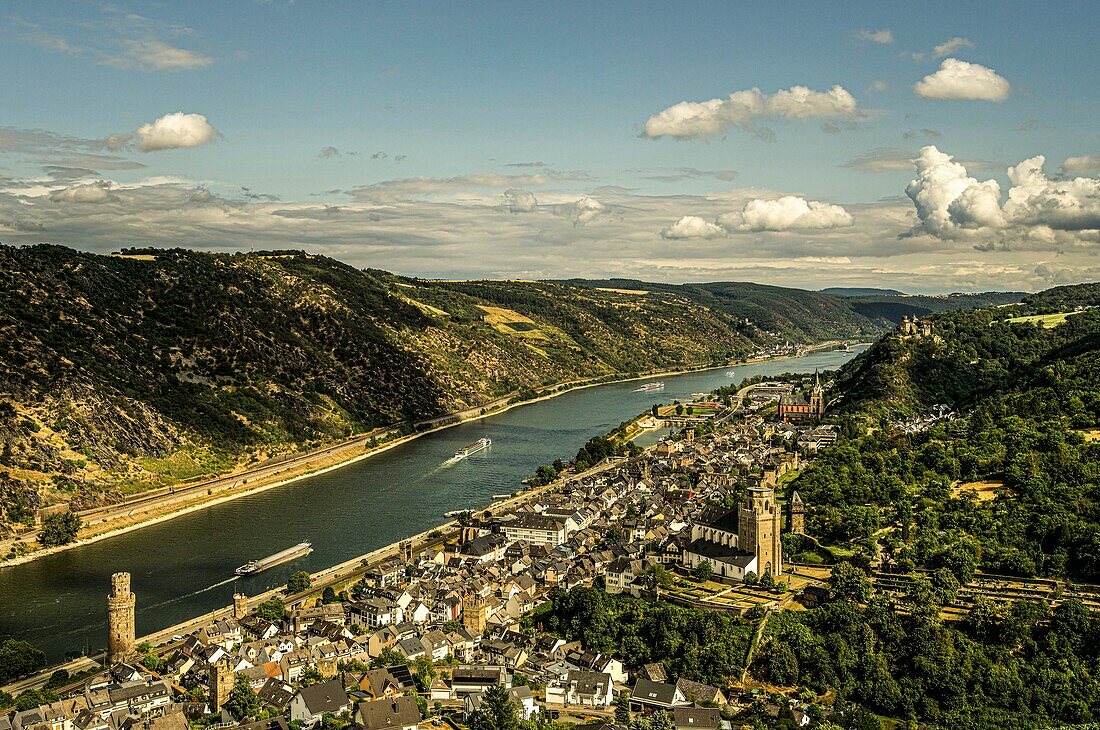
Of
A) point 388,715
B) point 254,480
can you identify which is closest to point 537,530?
point 388,715

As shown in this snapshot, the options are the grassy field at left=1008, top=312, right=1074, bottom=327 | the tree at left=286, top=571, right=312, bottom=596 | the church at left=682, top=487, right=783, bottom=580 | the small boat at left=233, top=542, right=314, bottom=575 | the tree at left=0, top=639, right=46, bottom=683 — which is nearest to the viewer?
the tree at left=0, top=639, right=46, bottom=683

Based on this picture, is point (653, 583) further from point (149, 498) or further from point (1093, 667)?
point (149, 498)

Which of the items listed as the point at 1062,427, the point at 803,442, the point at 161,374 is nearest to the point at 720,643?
the point at 1062,427

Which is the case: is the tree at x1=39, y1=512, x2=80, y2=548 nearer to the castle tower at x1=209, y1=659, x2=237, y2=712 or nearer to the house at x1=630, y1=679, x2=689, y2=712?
the castle tower at x1=209, y1=659, x2=237, y2=712

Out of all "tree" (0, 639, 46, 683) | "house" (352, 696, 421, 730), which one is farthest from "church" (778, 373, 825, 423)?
"tree" (0, 639, 46, 683)

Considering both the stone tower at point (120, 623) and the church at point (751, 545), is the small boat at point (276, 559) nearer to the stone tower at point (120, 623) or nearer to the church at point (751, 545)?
the stone tower at point (120, 623)
